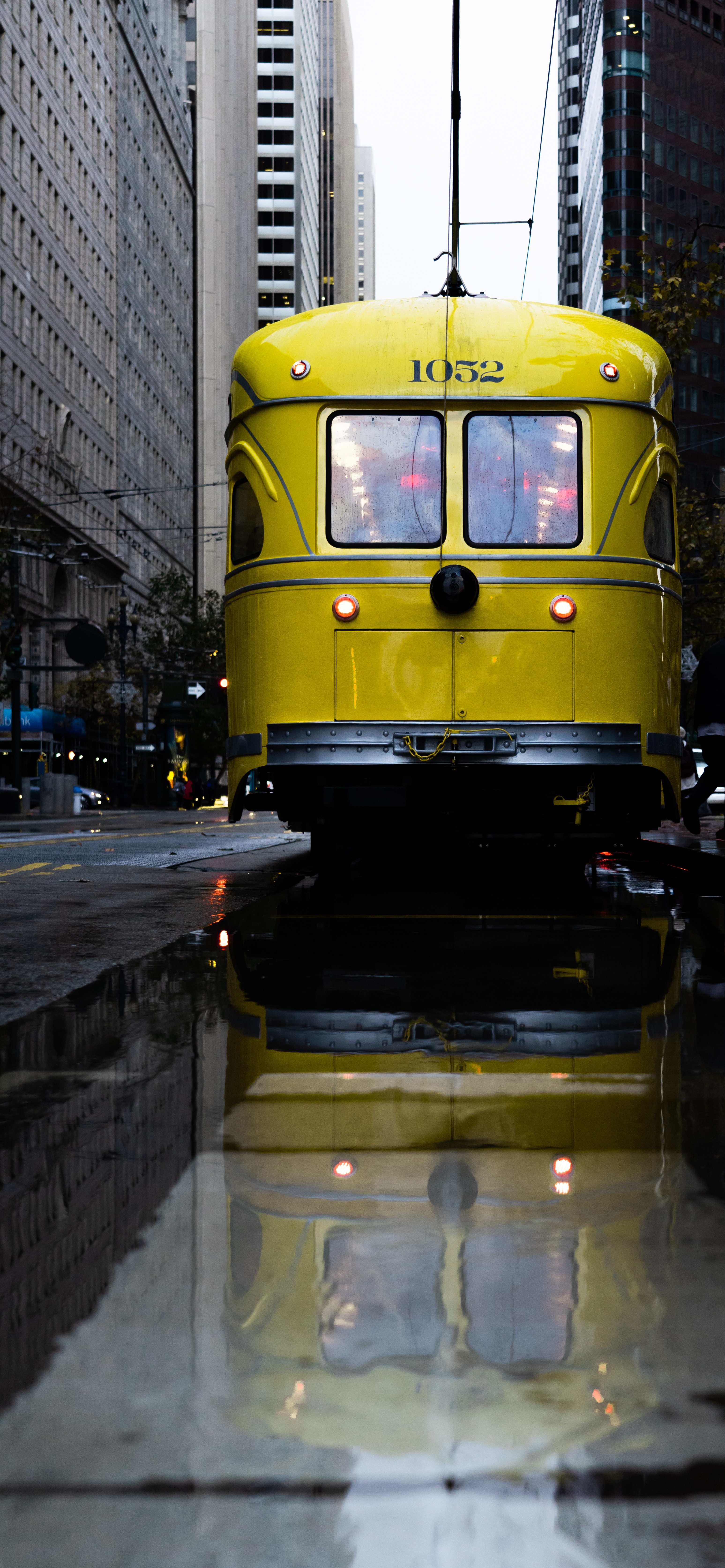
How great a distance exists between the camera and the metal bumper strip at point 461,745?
1024 cm

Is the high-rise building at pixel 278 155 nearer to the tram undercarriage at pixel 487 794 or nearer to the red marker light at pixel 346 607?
the tram undercarriage at pixel 487 794

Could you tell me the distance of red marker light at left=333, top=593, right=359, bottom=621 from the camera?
10.4m

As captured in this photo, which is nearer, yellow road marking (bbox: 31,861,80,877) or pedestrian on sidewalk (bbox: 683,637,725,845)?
pedestrian on sidewalk (bbox: 683,637,725,845)

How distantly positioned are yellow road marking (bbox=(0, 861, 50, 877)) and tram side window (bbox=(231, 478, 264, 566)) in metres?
3.69

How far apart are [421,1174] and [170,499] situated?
336 ft

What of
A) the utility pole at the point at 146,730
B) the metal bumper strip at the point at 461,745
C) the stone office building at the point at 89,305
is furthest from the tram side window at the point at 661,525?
the utility pole at the point at 146,730

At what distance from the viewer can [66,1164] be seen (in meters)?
3.47

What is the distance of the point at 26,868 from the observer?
14.4 meters

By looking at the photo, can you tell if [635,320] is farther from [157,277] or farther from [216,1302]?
[157,277]

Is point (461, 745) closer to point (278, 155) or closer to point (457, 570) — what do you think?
point (457, 570)

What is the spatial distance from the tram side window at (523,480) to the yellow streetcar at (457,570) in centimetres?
1

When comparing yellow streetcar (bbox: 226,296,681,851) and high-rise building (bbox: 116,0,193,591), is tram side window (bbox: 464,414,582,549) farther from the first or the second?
high-rise building (bbox: 116,0,193,591)

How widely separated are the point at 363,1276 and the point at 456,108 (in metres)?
17.5

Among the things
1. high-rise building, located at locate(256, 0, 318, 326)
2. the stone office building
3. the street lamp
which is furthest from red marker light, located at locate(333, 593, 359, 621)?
high-rise building, located at locate(256, 0, 318, 326)
